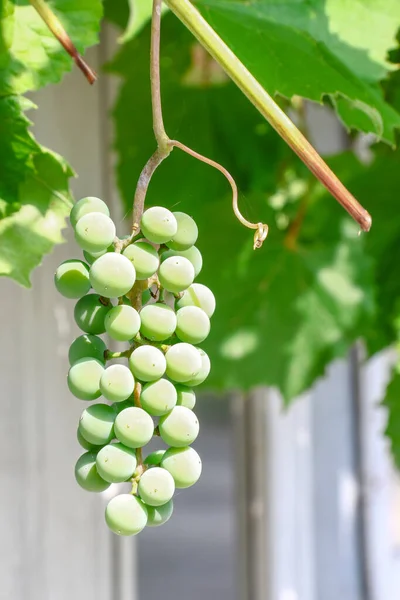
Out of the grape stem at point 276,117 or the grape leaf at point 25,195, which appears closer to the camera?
the grape stem at point 276,117

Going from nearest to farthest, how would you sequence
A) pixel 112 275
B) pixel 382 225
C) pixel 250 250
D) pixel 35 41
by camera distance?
pixel 112 275 → pixel 35 41 → pixel 250 250 → pixel 382 225

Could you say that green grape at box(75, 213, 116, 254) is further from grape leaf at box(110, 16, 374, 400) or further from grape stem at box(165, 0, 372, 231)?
grape leaf at box(110, 16, 374, 400)

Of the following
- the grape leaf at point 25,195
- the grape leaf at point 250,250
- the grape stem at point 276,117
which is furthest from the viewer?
the grape leaf at point 250,250

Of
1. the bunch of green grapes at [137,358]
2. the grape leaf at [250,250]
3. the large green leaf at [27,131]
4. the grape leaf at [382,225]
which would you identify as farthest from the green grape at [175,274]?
the grape leaf at [382,225]

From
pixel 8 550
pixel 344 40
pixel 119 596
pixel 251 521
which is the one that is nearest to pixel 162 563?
pixel 251 521

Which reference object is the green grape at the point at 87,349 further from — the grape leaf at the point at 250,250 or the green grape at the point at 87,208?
the grape leaf at the point at 250,250

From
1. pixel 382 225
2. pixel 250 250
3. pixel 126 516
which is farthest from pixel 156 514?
pixel 382 225

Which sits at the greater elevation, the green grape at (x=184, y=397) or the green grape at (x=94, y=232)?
the green grape at (x=94, y=232)

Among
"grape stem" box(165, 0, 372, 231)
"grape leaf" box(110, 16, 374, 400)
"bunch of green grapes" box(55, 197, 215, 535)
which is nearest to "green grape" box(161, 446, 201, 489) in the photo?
"bunch of green grapes" box(55, 197, 215, 535)

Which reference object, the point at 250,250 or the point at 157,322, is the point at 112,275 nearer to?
the point at 157,322
